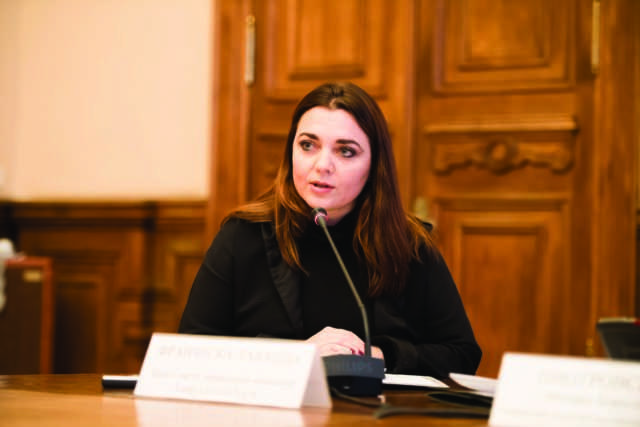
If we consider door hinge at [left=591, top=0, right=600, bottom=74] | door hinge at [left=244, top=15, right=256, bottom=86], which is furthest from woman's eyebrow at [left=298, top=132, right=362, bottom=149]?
door hinge at [left=244, top=15, right=256, bottom=86]

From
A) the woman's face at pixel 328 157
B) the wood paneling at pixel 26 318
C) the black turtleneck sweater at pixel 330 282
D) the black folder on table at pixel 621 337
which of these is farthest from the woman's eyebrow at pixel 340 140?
the wood paneling at pixel 26 318

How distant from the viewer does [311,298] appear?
194 cm

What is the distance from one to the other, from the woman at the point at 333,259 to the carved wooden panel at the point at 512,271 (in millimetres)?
988

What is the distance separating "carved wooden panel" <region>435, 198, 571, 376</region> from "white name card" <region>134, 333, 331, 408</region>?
185 cm

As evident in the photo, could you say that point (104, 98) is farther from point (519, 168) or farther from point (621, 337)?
point (621, 337)

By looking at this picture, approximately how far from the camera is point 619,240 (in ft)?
9.16

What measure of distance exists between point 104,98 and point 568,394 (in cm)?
300

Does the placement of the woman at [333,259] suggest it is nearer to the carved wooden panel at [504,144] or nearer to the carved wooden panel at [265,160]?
the carved wooden panel at [504,144]

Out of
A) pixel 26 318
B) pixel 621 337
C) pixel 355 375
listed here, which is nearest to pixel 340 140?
pixel 355 375

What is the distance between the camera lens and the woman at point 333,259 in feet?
6.11

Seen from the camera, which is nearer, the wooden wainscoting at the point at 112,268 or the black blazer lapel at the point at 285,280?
the black blazer lapel at the point at 285,280

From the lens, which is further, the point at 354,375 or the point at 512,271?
the point at 512,271

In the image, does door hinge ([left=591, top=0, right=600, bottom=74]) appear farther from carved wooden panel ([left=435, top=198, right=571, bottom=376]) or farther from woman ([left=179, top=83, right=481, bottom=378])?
woman ([left=179, top=83, right=481, bottom=378])

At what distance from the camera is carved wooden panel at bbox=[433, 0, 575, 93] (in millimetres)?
2918
